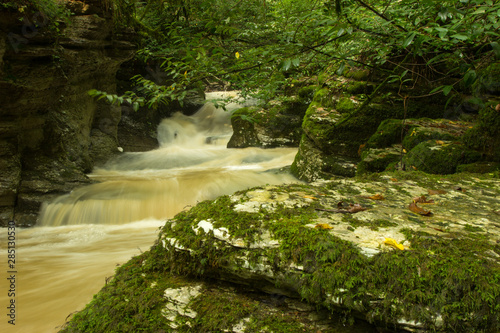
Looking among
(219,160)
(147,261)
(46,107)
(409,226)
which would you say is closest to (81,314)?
(147,261)

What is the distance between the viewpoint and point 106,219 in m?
6.44

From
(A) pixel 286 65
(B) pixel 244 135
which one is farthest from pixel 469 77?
(B) pixel 244 135

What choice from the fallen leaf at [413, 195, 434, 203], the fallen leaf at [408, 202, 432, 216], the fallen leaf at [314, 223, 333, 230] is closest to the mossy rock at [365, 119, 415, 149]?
the fallen leaf at [413, 195, 434, 203]

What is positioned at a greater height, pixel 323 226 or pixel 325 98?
pixel 325 98

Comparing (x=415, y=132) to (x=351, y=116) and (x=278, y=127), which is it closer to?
(x=351, y=116)

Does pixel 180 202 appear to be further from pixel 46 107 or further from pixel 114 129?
pixel 114 129

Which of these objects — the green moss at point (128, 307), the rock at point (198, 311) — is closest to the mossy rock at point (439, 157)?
the rock at point (198, 311)

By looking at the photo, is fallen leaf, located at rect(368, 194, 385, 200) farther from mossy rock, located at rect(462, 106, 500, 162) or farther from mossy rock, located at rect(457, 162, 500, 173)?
mossy rock, located at rect(462, 106, 500, 162)

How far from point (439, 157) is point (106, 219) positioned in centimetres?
642

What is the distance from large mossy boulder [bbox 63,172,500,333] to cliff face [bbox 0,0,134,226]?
20.6 ft

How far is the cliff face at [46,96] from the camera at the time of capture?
6.16m

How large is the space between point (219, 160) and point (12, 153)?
6264mm

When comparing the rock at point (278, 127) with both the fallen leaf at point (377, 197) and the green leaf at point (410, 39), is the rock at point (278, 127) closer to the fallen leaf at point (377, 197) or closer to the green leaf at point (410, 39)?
the fallen leaf at point (377, 197)

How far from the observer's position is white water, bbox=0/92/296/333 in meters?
3.13
